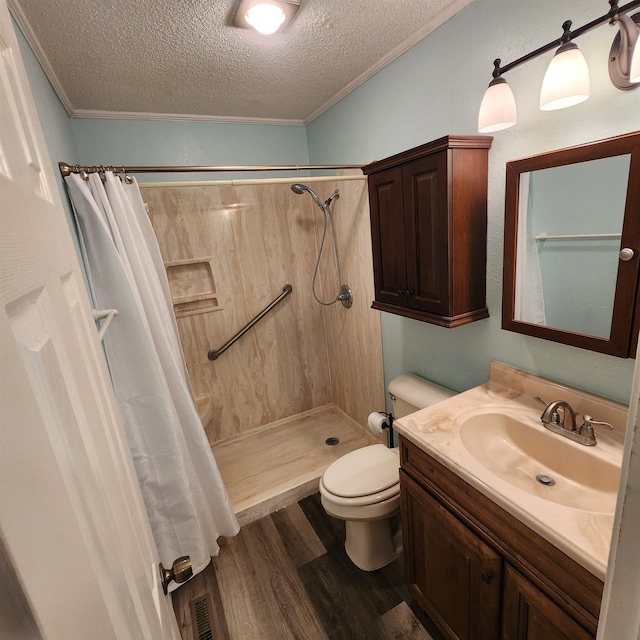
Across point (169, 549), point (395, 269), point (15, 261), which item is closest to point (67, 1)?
point (15, 261)

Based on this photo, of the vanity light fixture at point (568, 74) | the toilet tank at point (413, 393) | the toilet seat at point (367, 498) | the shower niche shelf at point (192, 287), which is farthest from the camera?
the shower niche shelf at point (192, 287)

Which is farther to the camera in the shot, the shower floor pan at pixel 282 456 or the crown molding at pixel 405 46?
the shower floor pan at pixel 282 456

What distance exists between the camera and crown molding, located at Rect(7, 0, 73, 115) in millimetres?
1098

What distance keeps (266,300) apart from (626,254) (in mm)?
2132

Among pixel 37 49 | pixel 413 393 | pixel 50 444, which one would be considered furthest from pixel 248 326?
pixel 50 444

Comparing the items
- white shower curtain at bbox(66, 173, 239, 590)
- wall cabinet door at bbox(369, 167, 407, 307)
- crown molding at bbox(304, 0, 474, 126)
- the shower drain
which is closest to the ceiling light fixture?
crown molding at bbox(304, 0, 474, 126)

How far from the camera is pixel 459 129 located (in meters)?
1.40

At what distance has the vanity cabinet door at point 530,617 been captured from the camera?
0.80 meters

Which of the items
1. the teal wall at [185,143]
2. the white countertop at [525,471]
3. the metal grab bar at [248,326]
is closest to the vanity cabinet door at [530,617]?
the white countertop at [525,471]

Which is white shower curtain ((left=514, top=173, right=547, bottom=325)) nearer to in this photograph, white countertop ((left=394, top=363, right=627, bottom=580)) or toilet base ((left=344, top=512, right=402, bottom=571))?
white countertop ((left=394, top=363, right=627, bottom=580))

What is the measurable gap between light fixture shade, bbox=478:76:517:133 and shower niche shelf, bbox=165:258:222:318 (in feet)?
6.22

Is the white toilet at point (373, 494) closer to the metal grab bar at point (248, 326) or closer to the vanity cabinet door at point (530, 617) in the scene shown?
the vanity cabinet door at point (530, 617)

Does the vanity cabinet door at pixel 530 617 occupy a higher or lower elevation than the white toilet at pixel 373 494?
higher

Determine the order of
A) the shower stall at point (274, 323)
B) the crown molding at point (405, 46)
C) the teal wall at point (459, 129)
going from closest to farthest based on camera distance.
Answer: the teal wall at point (459, 129), the crown molding at point (405, 46), the shower stall at point (274, 323)
